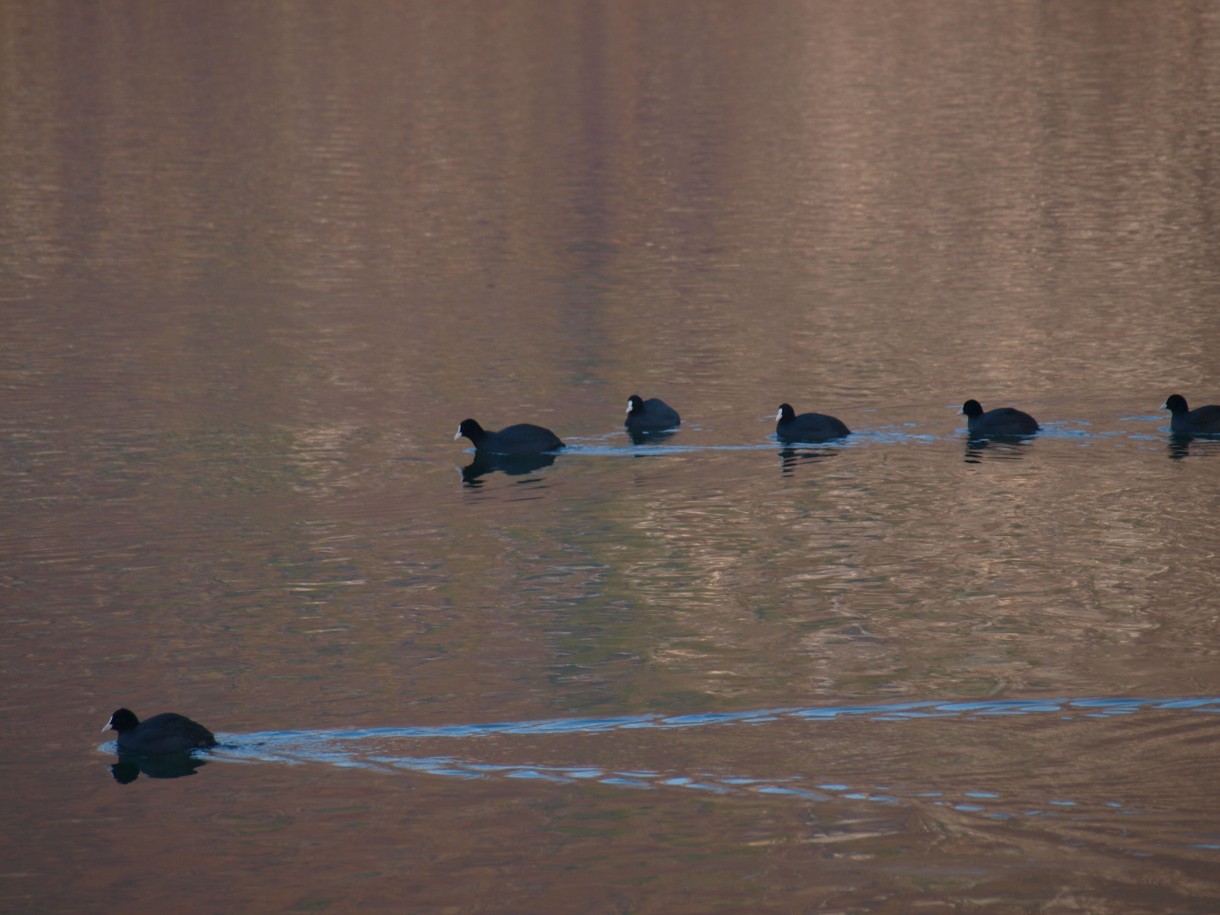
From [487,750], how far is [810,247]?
2518 centimetres

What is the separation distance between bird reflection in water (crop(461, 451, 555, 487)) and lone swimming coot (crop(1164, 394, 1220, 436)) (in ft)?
26.0

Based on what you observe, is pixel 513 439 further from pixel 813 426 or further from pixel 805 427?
pixel 813 426

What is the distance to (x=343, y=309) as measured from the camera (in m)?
33.3

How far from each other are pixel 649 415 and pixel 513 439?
1.87 m

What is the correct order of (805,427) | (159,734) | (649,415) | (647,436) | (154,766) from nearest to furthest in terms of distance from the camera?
(159,734), (154,766), (805,427), (649,415), (647,436)

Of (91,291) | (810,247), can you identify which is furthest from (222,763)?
(810,247)

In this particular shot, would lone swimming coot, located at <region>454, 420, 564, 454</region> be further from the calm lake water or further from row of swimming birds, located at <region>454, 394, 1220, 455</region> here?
the calm lake water

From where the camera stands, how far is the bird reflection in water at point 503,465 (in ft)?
76.4

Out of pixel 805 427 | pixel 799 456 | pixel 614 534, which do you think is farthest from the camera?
pixel 805 427

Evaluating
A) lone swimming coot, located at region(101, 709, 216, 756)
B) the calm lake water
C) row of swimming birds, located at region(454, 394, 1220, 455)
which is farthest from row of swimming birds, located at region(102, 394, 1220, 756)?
lone swimming coot, located at region(101, 709, 216, 756)

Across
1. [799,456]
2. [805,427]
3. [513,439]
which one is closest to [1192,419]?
[805,427]

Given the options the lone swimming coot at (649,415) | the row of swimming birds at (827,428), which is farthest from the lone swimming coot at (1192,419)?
the lone swimming coot at (649,415)

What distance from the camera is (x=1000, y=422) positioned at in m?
23.6

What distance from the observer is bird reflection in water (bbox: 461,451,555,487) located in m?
23.3
